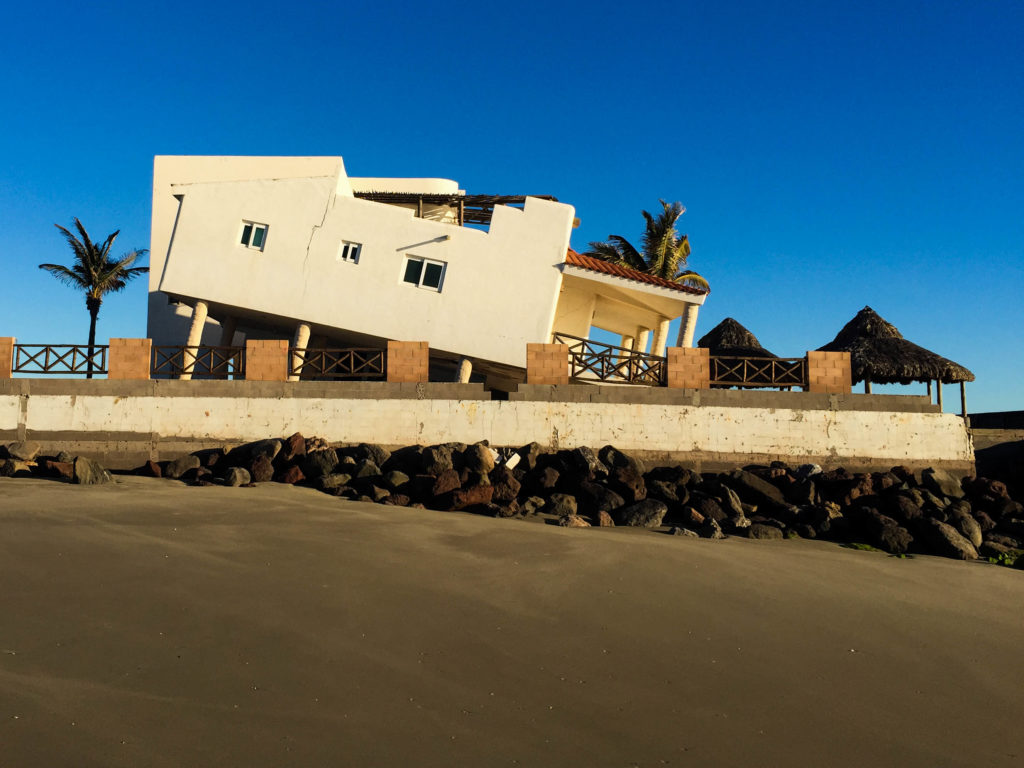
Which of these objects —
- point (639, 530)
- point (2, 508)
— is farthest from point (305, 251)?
point (639, 530)

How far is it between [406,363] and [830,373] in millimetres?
9821

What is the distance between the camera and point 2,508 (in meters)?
9.30

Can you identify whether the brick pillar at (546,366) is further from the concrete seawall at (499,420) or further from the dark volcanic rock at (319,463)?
the dark volcanic rock at (319,463)

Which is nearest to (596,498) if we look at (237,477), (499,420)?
(499,420)

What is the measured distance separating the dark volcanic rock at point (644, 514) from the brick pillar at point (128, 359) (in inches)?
465

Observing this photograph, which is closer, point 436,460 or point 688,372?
point 436,460

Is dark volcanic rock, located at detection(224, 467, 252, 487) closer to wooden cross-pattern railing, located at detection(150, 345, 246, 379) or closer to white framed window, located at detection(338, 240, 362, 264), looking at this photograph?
wooden cross-pattern railing, located at detection(150, 345, 246, 379)

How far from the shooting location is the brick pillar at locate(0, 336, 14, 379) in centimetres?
1717

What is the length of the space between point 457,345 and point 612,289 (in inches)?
205

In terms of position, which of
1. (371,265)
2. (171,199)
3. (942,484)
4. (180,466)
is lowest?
(180,466)

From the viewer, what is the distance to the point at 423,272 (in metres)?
20.2

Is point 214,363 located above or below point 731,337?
below

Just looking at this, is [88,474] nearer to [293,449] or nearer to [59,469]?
[59,469]

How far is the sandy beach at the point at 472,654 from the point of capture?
3809 millimetres
